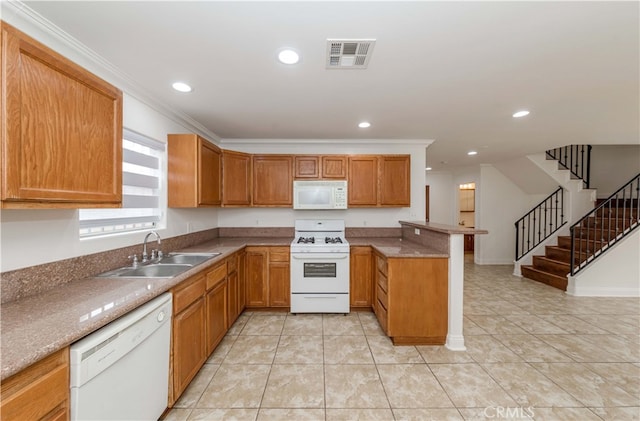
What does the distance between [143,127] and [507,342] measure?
4.30 meters

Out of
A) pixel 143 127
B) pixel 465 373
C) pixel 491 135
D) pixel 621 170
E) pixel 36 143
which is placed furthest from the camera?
pixel 621 170

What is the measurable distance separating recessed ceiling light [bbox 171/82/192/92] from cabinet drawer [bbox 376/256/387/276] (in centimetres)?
262

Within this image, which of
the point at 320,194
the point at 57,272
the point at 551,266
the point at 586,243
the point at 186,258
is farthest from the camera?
the point at 551,266

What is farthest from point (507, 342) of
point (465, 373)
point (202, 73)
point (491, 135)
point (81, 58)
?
point (81, 58)

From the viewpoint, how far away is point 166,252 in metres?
2.67

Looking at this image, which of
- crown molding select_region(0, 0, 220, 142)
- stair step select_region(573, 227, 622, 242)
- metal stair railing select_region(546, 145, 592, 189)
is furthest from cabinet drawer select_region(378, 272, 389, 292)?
metal stair railing select_region(546, 145, 592, 189)

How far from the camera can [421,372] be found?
2.21 metres

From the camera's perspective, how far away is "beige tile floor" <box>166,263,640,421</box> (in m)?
1.80

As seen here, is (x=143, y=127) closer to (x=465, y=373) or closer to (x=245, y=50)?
(x=245, y=50)

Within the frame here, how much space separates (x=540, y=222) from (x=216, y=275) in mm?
7068

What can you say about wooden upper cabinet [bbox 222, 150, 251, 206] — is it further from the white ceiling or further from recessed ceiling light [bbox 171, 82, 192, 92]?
recessed ceiling light [bbox 171, 82, 192, 92]

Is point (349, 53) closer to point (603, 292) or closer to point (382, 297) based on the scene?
point (382, 297)

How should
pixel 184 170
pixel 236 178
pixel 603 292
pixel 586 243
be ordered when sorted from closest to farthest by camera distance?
1. pixel 184 170
2. pixel 236 178
3. pixel 603 292
4. pixel 586 243

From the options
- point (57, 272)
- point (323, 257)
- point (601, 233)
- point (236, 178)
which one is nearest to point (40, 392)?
point (57, 272)
